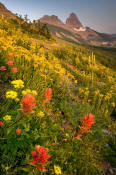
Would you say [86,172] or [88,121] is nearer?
[86,172]

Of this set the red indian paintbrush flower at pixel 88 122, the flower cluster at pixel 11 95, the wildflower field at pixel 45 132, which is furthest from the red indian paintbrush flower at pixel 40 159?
the red indian paintbrush flower at pixel 88 122

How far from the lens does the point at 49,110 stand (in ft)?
10.6

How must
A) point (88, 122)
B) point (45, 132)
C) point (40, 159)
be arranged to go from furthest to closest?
point (88, 122) < point (45, 132) < point (40, 159)

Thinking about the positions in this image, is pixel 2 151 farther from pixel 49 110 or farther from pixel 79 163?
pixel 49 110

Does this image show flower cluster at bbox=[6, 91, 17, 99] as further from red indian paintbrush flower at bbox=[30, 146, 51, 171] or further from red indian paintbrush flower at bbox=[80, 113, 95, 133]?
red indian paintbrush flower at bbox=[80, 113, 95, 133]

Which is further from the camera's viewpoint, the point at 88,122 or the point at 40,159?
the point at 88,122

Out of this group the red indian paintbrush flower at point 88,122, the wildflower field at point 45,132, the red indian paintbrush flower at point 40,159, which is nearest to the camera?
the red indian paintbrush flower at point 40,159

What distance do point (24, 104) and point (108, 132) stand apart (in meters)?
3.29

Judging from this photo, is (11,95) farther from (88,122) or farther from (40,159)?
(88,122)

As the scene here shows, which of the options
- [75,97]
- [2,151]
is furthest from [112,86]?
[2,151]

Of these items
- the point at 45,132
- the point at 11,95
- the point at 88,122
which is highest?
the point at 11,95

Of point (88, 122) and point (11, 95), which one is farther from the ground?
point (11, 95)

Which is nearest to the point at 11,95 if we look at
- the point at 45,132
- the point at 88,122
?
the point at 45,132

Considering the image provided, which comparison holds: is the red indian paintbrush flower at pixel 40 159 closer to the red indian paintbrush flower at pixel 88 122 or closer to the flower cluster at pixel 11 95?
the flower cluster at pixel 11 95
